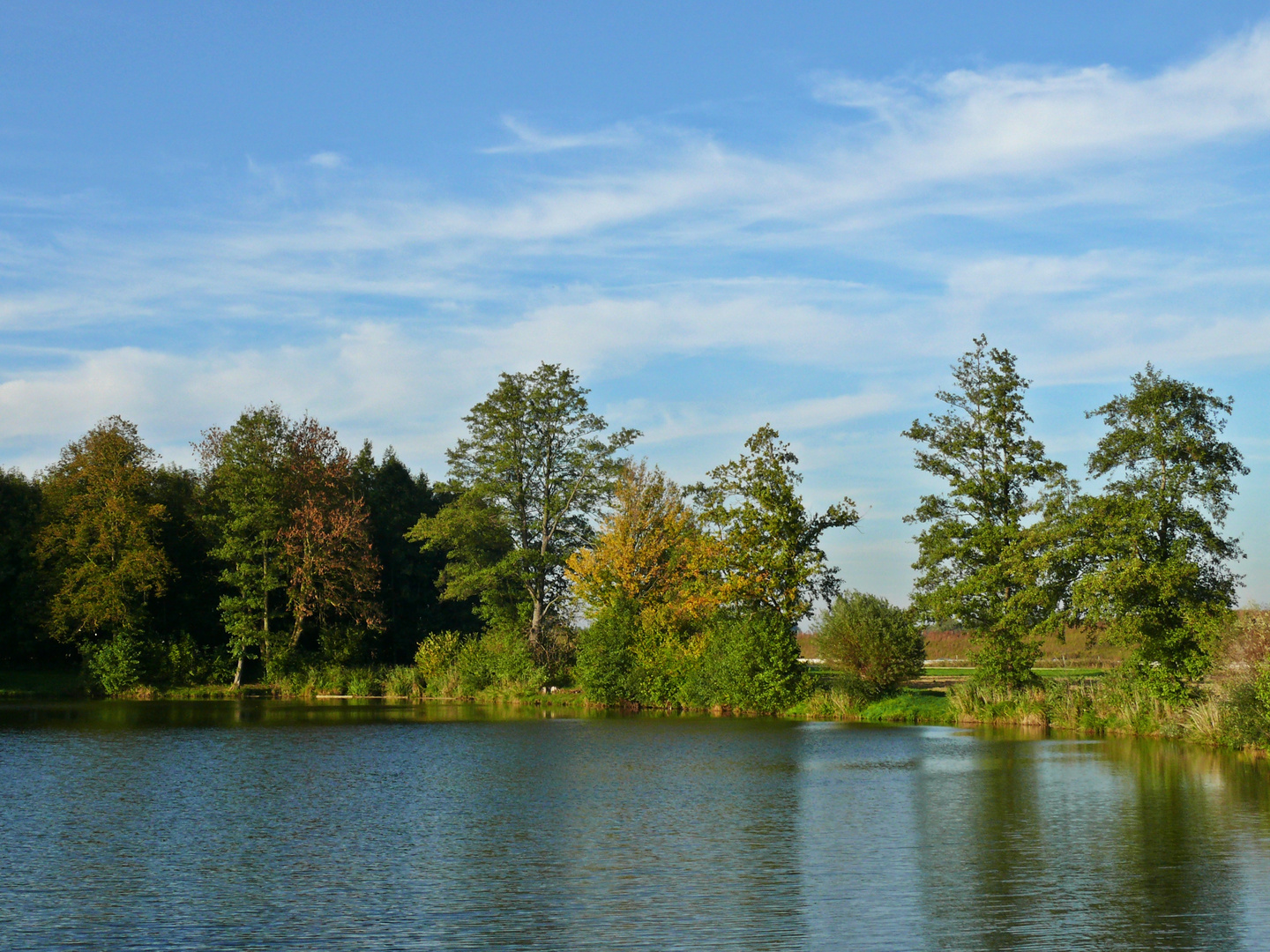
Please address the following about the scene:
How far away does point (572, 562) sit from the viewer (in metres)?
50.9

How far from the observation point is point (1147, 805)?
61.9 ft

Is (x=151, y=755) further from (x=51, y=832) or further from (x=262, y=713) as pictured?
(x=262, y=713)

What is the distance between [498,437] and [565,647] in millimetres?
11630

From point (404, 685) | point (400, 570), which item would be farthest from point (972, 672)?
point (400, 570)

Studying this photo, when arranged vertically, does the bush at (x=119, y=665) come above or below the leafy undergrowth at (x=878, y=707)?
above

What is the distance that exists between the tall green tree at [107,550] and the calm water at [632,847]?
83.1ft

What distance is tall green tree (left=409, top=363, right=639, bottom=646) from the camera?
186 ft

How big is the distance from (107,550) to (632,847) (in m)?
45.6

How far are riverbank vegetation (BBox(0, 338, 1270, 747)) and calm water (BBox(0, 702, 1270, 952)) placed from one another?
6.44 meters

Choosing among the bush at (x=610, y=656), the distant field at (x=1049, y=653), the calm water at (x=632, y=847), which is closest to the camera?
the calm water at (x=632, y=847)

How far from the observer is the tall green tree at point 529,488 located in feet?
186

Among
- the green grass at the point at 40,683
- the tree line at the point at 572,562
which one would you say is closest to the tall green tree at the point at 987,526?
the tree line at the point at 572,562

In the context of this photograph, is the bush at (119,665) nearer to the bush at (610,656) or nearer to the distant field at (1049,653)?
the bush at (610,656)

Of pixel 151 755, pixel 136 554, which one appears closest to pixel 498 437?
pixel 136 554
